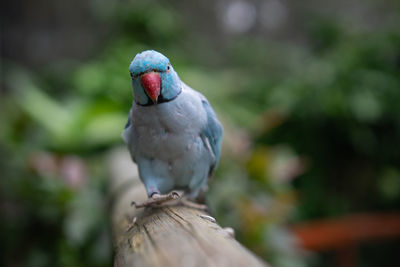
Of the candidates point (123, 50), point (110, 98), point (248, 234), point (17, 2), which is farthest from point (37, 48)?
point (248, 234)

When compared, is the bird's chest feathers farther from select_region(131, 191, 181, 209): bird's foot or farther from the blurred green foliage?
the blurred green foliage

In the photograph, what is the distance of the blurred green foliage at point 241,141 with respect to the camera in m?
2.27

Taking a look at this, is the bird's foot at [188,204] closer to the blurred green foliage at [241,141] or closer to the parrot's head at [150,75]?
the parrot's head at [150,75]

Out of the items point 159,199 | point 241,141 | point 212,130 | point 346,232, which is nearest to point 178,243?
point 159,199

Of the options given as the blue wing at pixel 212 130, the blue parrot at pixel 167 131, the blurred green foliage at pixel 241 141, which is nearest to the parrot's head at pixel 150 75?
the blue parrot at pixel 167 131

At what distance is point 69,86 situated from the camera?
532 centimetres

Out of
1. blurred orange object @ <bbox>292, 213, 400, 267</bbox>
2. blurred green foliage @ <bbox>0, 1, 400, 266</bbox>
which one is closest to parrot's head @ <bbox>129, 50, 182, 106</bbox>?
blurred green foliage @ <bbox>0, 1, 400, 266</bbox>

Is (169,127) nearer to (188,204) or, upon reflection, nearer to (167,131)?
(167,131)

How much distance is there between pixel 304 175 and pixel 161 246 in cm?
308

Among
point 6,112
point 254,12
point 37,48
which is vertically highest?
point 254,12

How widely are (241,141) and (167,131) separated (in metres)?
1.97

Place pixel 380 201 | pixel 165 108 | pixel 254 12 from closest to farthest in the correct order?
1. pixel 165 108
2. pixel 380 201
3. pixel 254 12

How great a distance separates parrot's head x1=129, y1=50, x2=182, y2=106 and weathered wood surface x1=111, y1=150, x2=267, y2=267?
28 centimetres

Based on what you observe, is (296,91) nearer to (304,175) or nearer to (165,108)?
(304,175)
